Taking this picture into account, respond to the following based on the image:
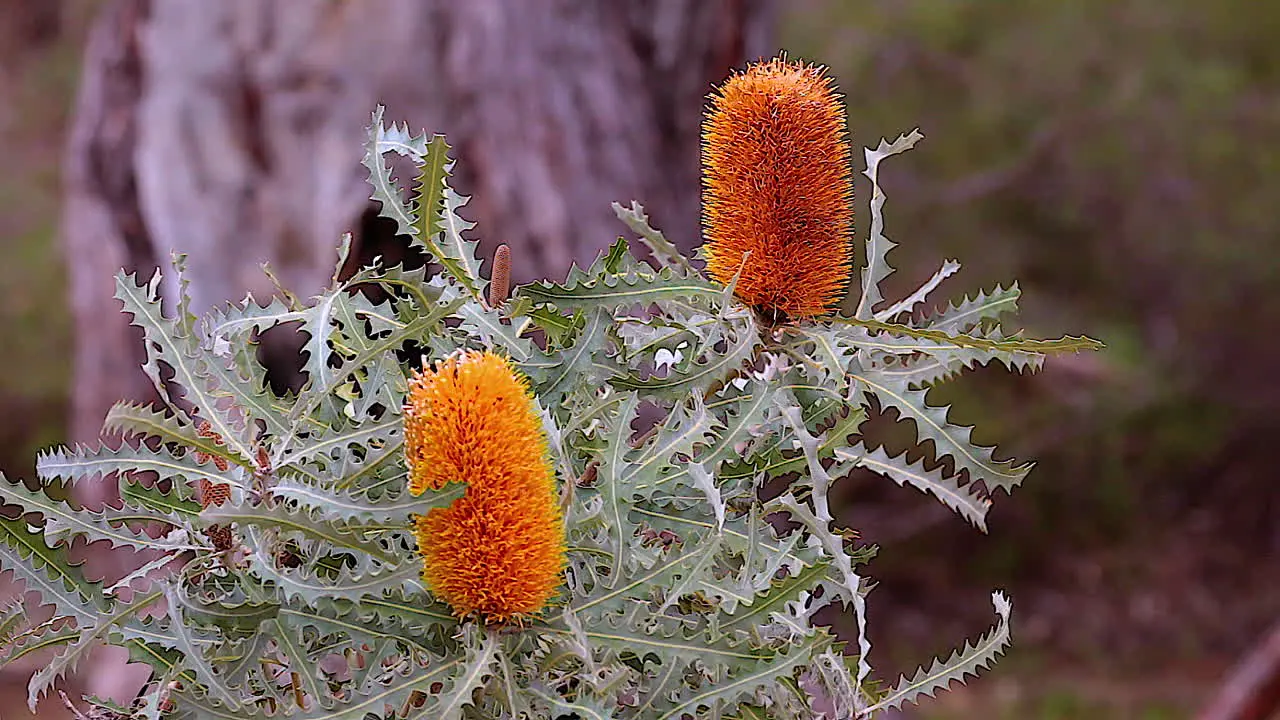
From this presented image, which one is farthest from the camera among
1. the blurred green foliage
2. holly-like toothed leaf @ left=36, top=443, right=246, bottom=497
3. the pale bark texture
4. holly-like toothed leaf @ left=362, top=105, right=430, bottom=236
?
the blurred green foliage

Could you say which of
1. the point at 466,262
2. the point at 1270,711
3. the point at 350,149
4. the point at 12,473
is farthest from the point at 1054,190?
the point at 466,262

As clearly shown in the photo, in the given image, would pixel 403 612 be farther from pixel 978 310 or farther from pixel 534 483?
pixel 978 310

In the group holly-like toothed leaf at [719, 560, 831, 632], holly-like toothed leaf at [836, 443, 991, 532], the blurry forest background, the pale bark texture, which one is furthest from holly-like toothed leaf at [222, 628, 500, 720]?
the blurry forest background

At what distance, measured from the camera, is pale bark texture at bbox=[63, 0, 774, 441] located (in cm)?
215

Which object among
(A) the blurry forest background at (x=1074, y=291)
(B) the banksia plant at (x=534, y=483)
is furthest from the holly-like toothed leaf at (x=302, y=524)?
(A) the blurry forest background at (x=1074, y=291)

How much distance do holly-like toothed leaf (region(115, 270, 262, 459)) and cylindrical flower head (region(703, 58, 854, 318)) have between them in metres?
0.27

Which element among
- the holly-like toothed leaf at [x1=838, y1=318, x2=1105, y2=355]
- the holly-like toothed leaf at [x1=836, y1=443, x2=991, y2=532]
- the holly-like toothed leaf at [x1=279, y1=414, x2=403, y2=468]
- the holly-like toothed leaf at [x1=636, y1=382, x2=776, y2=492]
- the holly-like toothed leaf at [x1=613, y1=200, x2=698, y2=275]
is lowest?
the holly-like toothed leaf at [x1=836, y1=443, x2=991, y2=532]

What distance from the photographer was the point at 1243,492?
180 inches

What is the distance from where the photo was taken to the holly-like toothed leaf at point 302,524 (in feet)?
1.79

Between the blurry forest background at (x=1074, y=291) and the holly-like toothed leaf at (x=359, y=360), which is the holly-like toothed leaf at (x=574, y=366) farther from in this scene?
the blurry forest background at (x=1074, y=291)

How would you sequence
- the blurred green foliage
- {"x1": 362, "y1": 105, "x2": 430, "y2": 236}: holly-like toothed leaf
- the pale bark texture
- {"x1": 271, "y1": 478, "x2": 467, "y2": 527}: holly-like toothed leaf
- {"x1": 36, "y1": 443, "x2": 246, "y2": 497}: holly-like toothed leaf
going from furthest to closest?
the blurred green foliage → the pale bark texture → {"x1": 362, "y1": 105, "x2": 430, "y2": 236}: holly-like toothed leaf → {"x1": 36, "y1": 443, "x2": 246, "y2": 497}: holly-like toothed leaf → {"x1": 271, "y1": 478, "x2": 467, "y2": 527}: holly-like toothed leaf

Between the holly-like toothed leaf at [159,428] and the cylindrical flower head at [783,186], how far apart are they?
0.93 feet

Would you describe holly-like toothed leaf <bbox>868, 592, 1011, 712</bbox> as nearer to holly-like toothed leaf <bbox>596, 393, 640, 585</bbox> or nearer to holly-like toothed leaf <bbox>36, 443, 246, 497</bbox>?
holly-like toothed leaf <bbox>596, 393, 640, 585</bbox>

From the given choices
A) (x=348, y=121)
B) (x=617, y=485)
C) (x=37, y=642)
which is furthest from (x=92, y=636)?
(x=348, y=121)
